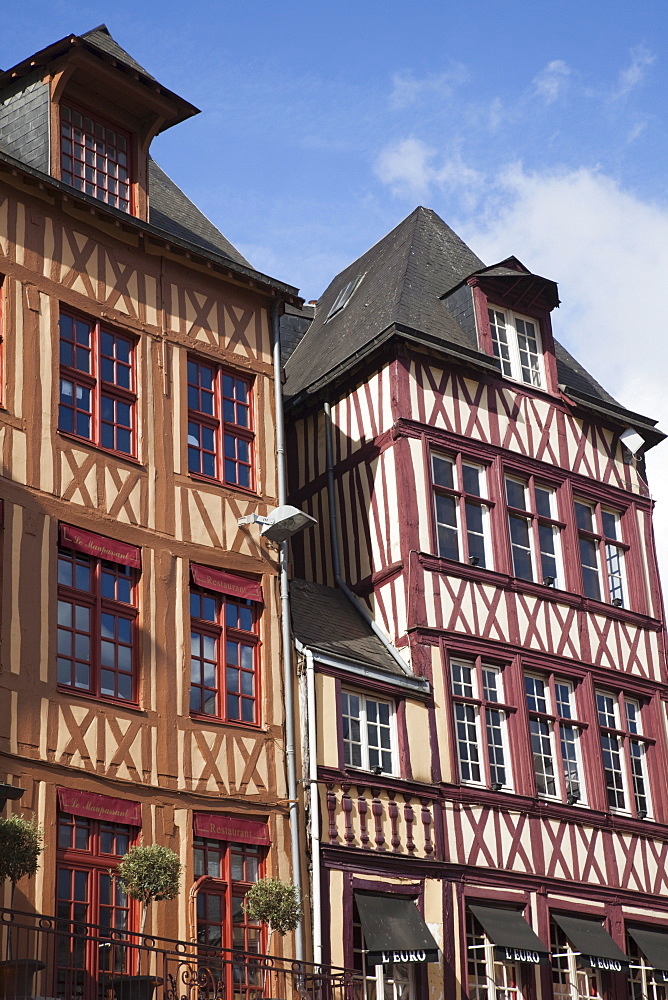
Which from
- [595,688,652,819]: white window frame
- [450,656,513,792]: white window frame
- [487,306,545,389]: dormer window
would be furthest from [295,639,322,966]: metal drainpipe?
[487,306,545,389]: dormer window

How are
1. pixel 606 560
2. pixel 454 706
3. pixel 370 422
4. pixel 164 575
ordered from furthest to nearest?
pixel 606 560
pixel 370 422
pixel 454 706
pixel 164 575

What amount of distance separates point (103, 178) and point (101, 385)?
2.69 m

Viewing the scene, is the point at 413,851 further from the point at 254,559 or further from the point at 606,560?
the point at 606,560

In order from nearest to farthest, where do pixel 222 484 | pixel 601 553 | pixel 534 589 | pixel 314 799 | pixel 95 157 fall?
pixel 314 799
pixel 222 484
pixel 95 157
pixel 534 589
pixel 601 553

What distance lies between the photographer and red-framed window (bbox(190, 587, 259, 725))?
668 inches

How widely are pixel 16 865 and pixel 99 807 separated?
2.47 meters

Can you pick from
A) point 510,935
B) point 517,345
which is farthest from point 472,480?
point 510,935

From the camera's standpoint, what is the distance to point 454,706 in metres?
19.6

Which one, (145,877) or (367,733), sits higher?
(367,733)

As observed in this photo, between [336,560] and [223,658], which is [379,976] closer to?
[223,658]

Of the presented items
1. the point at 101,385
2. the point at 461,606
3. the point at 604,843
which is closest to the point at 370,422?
the point at 461,606

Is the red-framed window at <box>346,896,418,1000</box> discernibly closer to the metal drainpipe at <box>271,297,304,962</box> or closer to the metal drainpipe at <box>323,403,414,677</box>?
the metal drainpipe at <box>271,297,304,962</box>

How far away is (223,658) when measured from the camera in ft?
56.7

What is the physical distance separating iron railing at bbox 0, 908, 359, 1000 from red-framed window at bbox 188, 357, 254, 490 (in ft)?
17.7
